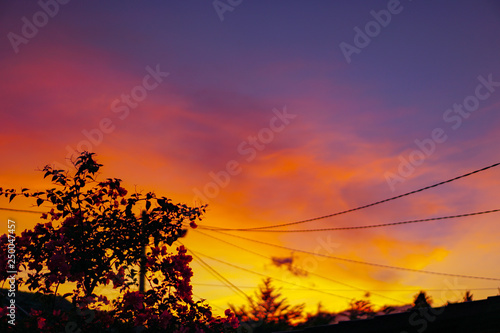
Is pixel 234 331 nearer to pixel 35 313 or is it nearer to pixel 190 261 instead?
pixel 190 261

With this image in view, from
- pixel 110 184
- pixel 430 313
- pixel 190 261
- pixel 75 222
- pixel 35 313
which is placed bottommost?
pixel 430 313

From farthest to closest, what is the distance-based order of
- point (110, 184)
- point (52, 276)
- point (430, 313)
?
1. point (110, 184)
2. point (52, 276)
3. point (430, 313)

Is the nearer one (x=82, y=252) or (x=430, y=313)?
(x=430, y=313)

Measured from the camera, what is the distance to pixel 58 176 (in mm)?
10352

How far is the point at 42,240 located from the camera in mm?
10398

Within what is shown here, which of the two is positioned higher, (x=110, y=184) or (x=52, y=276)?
(x=110, y=184)

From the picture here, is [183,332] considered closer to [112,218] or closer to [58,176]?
[112,218]

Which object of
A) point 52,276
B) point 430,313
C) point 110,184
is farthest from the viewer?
point 110,184

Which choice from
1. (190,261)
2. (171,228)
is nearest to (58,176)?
(171,228)

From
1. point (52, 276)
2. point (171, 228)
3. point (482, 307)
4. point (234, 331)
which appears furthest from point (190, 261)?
point (482, 307)

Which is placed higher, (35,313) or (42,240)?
(42,240)

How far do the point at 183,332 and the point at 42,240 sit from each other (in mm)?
3491

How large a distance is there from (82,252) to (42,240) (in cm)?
104

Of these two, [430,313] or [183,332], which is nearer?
[430,313]
